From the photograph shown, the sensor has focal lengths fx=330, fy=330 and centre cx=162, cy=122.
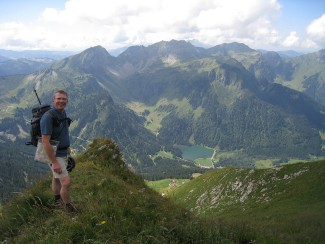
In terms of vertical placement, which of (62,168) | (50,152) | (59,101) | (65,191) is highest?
(59,101)

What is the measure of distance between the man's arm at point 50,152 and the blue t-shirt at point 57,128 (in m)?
0.22

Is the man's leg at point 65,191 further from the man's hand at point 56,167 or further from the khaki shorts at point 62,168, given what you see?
the man's hand at point 56,167

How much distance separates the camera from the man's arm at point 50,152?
39.6 feet

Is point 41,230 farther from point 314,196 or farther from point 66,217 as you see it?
point 314,196

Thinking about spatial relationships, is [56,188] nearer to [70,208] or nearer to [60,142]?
[70,208]

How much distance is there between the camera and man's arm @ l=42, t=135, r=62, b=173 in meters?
12.1

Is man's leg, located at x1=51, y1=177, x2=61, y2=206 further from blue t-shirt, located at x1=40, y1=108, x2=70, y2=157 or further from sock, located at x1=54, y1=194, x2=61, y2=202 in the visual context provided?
blue t-shirt, located at x1=40, y1=108, x2=70, y2=157

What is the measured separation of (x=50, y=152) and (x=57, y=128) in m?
1.10

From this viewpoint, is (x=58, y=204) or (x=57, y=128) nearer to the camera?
A: (x=58, y=204)

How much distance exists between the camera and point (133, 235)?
10.1 meters

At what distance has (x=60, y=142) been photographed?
43.4ft

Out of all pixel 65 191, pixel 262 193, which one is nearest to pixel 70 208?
pixel 65 191

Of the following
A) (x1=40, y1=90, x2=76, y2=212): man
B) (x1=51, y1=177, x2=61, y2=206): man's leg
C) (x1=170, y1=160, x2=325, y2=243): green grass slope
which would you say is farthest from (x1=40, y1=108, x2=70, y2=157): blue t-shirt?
(x1=170, y1=160, x2=325, y2=243): green grass slope

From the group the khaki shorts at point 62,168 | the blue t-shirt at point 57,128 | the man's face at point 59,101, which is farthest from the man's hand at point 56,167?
the man's face at point 59,101
